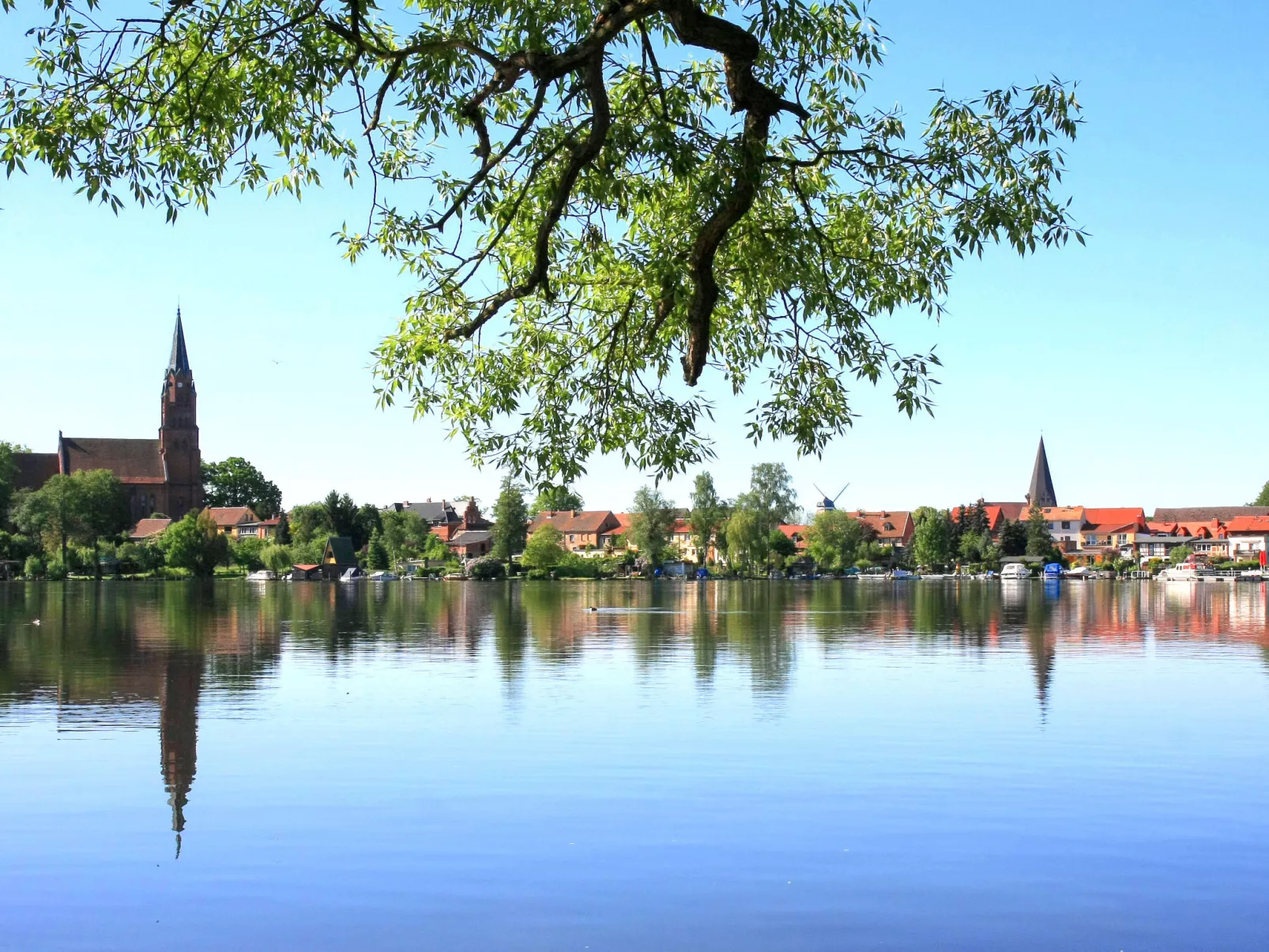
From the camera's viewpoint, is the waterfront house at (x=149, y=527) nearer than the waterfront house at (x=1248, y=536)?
Yes

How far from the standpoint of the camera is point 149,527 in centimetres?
17812

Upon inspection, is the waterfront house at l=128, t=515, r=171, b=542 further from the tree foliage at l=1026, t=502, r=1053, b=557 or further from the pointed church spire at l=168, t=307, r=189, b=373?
the tree foliage at l=1026, t=502, r=1053, b=557

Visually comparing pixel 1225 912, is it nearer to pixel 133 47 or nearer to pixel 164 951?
pixel 164 951

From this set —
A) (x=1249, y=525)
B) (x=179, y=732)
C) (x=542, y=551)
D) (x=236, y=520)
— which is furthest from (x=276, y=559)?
(x=1249, y=525)

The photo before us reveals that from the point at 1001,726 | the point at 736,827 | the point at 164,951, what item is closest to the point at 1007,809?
the point at 736,827

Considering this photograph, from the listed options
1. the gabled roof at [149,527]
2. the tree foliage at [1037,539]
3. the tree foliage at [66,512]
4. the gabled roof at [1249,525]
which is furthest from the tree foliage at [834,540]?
the tree foliage at [66,512]

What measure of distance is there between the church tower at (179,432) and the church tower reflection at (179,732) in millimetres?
170508

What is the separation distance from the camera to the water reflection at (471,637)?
2075 cm

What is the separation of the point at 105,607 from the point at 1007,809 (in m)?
54.2

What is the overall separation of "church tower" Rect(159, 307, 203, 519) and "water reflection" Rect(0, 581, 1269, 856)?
11873 centimetres

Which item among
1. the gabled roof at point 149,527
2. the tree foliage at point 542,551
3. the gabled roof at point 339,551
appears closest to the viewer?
the tree foliage at point 542,551

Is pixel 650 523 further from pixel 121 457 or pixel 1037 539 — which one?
pixel 121 457

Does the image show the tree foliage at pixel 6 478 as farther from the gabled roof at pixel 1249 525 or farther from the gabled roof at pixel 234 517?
the gabled roof at pixel 1249 525

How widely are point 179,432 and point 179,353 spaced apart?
1181cm
